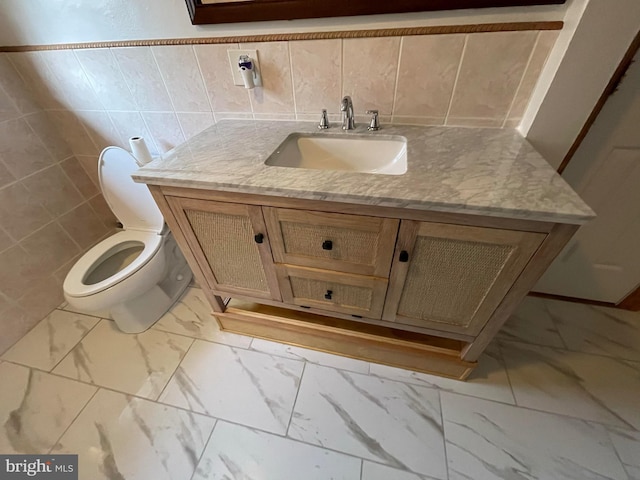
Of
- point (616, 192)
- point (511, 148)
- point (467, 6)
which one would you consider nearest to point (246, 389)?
point (511, 148)

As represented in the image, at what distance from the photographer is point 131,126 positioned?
4.25 ft

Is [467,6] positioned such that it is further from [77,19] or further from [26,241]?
[26,241]

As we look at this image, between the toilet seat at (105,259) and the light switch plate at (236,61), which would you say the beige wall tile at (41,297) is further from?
the light switch plate at (236,61)

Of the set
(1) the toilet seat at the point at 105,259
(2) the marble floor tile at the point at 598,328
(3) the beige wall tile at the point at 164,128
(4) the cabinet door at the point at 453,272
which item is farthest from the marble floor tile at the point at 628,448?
(3) the beige wall tile at the point at 164,128

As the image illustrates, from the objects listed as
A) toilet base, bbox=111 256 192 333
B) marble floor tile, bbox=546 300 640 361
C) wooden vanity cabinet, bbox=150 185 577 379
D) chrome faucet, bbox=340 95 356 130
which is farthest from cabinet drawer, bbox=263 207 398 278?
marble floor tile, bbox=546 300 640 361

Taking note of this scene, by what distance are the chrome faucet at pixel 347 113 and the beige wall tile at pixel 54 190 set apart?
1577 millimetres

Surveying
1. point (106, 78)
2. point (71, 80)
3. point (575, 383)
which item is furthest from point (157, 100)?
point (575, 383)

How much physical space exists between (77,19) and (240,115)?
2.28 feet

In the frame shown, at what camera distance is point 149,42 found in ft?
3.37

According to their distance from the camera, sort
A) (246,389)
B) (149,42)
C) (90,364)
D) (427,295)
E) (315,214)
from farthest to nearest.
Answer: (90,364)
(246,389)
(149,42)
(427,295)
(315,214)

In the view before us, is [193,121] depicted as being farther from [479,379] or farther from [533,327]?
[533,327]

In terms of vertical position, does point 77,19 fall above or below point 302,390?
above

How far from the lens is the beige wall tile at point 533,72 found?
770mm

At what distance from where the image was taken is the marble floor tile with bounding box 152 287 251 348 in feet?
4.32
